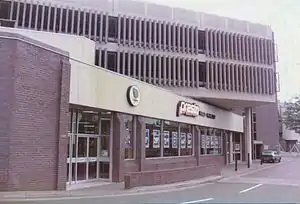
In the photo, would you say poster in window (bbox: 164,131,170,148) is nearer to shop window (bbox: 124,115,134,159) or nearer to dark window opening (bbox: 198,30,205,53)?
shop window (bbox: 124,115,134,159)

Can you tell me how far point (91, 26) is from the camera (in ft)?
129

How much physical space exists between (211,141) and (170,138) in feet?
36.4

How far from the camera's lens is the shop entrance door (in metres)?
20.6

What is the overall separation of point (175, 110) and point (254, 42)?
18655 mm

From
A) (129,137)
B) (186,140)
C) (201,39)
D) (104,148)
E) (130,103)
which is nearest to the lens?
(104,148)

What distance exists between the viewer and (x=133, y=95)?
23969mm

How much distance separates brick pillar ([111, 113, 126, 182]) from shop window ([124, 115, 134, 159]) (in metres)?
1.00

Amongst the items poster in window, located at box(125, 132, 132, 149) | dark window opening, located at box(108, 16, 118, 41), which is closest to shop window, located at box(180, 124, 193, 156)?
poster in window, located at box(125, 132, 132, 149)

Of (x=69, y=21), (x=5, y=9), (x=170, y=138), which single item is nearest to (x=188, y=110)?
(x=170, y=138)

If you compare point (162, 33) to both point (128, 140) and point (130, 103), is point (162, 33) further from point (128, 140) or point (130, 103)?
point (128, 140)

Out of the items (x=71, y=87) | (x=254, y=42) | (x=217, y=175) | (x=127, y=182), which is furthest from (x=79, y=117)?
(x=254, y=42)

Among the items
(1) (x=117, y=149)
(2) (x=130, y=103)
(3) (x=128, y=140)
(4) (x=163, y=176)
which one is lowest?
(4) (x=163, y=176)

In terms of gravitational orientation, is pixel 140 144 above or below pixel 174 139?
below

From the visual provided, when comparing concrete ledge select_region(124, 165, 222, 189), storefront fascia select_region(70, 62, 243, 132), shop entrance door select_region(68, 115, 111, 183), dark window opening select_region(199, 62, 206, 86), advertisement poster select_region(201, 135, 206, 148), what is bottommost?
concrete ledge select_region(124, 165, 222, 189)
